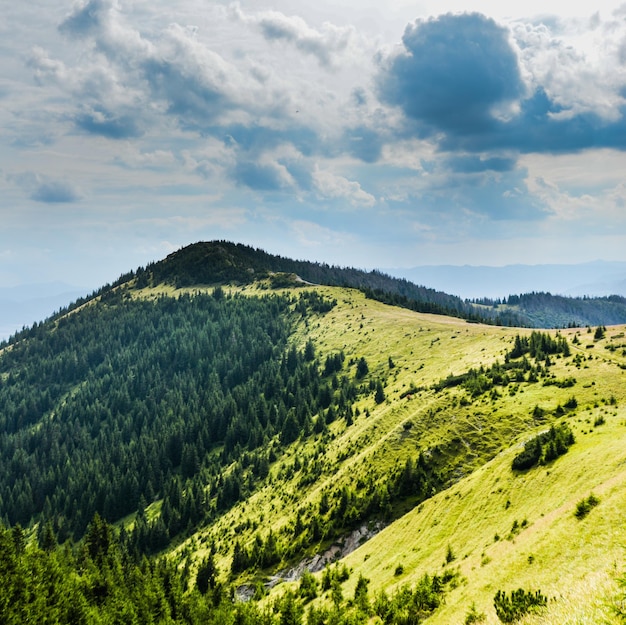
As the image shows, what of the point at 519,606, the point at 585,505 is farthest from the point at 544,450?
the point at 519,606

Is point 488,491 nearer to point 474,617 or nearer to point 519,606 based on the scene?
point 474,617

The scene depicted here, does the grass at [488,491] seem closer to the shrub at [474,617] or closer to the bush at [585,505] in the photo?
the bush at [585,505]

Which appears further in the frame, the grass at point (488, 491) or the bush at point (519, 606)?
the grass at point (488, 491)

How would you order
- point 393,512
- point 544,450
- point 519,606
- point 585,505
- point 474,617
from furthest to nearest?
point 393,512 → point 544,450 → point 585,505 → point 474,617 → point 519,606

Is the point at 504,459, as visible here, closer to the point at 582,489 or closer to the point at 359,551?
the point at 582,489

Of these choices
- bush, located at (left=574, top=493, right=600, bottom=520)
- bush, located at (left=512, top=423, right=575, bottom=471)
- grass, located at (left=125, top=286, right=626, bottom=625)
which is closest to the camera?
grass, located at (left=125, top=286, right=626, bottom=625)

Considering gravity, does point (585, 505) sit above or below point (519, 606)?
above

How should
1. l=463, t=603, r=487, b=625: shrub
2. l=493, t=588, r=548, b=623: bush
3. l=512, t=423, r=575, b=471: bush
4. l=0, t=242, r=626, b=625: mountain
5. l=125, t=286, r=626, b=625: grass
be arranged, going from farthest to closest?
l=512, t=423, r=575, b=471: bush
l=0, t=242, r=626, b=625: mountain
l=125, t=286, r=626, b=625: grass
l=463, t=603, r=487, b=625: shrub
l=493, t=588, r=548, b=623: bush

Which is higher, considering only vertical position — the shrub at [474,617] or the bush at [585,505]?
the bush at [585,505]

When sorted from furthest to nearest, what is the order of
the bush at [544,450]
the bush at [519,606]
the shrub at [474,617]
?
the bush at [544,450] → the shrub at [474,617] → the bush at [519,606]

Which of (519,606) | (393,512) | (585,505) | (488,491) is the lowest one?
(393,512)

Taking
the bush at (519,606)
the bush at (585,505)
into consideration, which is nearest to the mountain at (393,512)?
the bush at (519,606)

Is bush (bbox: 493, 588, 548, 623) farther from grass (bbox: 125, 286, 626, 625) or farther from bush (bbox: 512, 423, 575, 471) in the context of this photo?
bush (bbox: 512, 423, 575, 471)

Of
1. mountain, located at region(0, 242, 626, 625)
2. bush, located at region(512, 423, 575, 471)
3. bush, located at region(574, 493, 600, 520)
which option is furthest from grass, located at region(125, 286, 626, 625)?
bush, located at region(512, 423, 575, 471)
